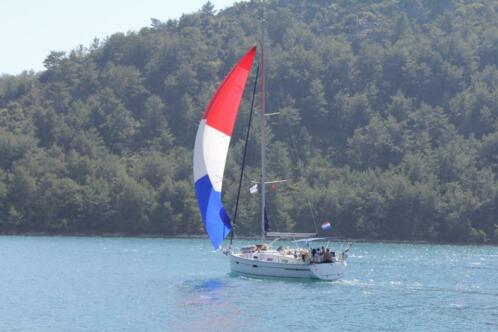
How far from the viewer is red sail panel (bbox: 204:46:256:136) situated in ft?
220

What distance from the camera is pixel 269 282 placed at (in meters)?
65.0

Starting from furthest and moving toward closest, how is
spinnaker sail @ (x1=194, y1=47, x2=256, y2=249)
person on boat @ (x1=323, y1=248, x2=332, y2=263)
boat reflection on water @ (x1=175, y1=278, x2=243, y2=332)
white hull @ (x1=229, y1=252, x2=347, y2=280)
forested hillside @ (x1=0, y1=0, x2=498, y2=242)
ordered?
1. forested hillside @ (x1=0, y1=0, x2=498, y2=242)
2. spinnaker sail @ (x1=194, y1=47, x2=256, y2=249)
3. person on boat @ (x1=323, y1=248, x2=332, y2=263)
4. white hull @ (x1=229, y1=252, x2=347, y2=280)
5. boat reflection on water @ (x1=175, y1=278, x2=243, y2=332)

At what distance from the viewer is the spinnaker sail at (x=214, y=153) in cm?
6681

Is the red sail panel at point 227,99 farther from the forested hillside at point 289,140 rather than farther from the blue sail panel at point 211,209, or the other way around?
the forested hillside at point 289,140

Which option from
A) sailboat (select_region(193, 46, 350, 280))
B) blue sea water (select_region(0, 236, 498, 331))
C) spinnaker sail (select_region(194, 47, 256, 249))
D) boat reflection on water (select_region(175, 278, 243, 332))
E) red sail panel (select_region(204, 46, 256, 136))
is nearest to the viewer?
boat reflection on water (select_region(175, 278, 243, 332))

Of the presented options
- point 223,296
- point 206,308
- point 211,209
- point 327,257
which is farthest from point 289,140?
point 206,308

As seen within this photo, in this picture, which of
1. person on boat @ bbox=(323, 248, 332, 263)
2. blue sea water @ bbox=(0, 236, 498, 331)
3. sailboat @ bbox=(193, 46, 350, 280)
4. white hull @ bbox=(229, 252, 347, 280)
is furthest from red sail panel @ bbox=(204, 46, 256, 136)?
person on boat @ bbox=(323, 248, 332, 263)

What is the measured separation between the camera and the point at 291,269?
63.9 m

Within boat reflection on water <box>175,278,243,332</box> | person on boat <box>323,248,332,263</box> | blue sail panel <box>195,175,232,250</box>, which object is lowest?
boat reflection on water <box>175,278,243,332</box>

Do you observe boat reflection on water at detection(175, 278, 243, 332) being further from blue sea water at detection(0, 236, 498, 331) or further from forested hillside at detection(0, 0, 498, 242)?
forested hillside at detection(0, 0, 498, 242)

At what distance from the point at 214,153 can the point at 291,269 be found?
8.96 m

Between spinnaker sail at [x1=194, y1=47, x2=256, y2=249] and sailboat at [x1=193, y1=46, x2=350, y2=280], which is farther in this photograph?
spinnaker sail at [x1=194, y1=47, x2=256, y2=249]

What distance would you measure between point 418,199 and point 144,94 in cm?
6721

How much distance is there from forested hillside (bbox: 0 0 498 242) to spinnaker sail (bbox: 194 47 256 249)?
63804 mm
